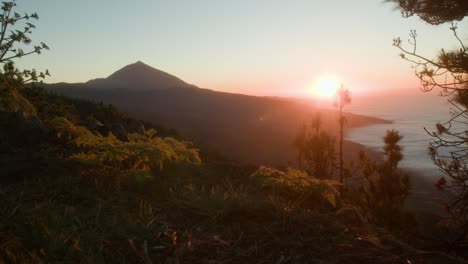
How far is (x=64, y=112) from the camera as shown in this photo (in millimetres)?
10133

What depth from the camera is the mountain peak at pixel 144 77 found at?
13225 cm

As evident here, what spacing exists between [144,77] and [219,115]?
2662 inches

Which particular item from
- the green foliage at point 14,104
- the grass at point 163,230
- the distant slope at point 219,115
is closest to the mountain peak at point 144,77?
the distant slope at point 219,115

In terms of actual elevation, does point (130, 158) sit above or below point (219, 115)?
above

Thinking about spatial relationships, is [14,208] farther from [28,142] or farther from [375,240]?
[28,142]

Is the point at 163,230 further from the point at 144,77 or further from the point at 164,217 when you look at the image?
the point at 144,77

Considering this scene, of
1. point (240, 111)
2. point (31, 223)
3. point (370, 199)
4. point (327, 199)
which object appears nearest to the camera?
point (31, 223)

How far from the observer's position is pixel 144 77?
13812cm

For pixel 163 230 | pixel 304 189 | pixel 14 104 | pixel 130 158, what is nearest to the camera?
pixel 163 230

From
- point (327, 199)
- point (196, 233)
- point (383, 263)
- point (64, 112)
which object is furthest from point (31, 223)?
point (64, 112)

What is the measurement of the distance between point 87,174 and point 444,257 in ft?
12.7

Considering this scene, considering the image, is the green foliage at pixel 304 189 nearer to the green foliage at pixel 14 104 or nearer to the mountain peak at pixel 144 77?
the green foliage at pixel 14 104

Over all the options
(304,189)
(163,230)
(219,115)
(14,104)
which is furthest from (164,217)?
(219,115)

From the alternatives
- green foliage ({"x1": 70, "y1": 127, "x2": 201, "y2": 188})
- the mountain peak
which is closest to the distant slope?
the mountain peak
